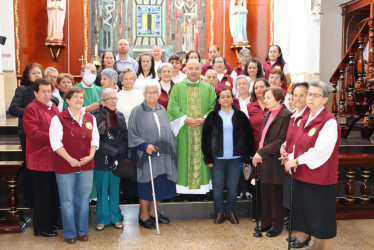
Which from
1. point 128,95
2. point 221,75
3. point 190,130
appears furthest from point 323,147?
point 221,75

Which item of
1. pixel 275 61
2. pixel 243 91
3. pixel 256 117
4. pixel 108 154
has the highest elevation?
pixel 275 61

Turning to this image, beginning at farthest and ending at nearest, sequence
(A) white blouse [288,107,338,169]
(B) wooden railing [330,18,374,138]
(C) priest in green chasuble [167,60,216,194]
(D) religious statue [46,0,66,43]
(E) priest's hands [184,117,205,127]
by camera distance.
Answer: (D) religious statue [46,0,66,43] → (B) wooden railing [330,18,374,138] → (C) priest in green chasuble [167,60,216,194] → (E) priest's hands [184,117,205,127] → (A) white blouse [288,107,338,169]

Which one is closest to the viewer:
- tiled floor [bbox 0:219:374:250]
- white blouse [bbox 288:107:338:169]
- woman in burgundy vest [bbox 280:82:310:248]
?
white blouse [bbox 288:107:338:169]

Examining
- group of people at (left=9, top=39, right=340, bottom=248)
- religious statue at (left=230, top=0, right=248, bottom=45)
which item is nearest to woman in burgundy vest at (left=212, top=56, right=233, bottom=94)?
group of people at (left=9, top=39, right=340, bottom=248)

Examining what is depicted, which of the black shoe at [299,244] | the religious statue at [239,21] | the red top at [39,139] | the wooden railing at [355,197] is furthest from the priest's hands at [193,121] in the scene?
the religious statue at [239,21]

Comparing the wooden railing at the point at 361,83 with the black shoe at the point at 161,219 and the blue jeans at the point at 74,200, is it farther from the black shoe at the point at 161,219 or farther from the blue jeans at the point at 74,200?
the blue jeans at the point at 74,200

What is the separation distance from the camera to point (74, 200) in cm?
389

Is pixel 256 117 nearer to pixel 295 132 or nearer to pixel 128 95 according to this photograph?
pixel 295 132

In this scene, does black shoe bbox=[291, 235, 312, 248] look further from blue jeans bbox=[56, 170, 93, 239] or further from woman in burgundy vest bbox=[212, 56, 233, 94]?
woman in burgundy vest bbox=[212, 56, 233, 94]

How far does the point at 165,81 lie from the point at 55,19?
550 cm

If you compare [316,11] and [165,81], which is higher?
[316,11]

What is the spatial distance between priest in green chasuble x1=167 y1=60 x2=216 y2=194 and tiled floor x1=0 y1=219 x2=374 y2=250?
51 centimetres

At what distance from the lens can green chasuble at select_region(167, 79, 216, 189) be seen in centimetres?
454

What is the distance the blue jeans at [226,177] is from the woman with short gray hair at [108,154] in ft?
3.29
